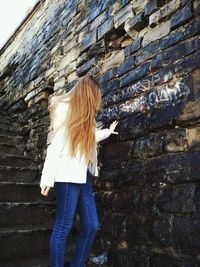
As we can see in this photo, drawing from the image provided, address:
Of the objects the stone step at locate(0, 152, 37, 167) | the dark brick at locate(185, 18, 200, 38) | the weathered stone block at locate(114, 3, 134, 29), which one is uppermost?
the weathered stone block at locate(114, 3, 134, 29)

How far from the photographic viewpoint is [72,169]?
2.14 metres

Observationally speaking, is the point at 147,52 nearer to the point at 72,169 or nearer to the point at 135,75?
the point at 135,75

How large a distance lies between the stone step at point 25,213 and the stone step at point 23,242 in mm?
103

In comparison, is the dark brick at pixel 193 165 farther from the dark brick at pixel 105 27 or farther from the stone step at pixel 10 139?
the stone step at pixel 10 139

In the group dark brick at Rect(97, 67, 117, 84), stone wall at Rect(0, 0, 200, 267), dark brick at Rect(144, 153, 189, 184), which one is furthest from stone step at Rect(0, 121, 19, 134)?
dark brick at Rect(144, 153, 189, 184)

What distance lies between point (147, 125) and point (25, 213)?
55.3 inches

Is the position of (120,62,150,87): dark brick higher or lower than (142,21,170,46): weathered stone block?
lower

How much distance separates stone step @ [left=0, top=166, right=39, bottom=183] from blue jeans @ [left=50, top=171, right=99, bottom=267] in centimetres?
145

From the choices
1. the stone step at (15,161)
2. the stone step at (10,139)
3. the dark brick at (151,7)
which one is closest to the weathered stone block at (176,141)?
the dark brick at (151,7)

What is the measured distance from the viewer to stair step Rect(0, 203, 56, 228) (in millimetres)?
2824

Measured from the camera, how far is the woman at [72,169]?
6.84 feet

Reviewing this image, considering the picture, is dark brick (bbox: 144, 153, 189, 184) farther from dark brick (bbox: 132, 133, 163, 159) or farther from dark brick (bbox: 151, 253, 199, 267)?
dark brick (bbox: 151, 253, 199, 267)

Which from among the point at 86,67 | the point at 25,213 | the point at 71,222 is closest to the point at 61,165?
the point at 71,222

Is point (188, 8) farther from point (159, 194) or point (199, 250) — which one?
point (199, 250)
